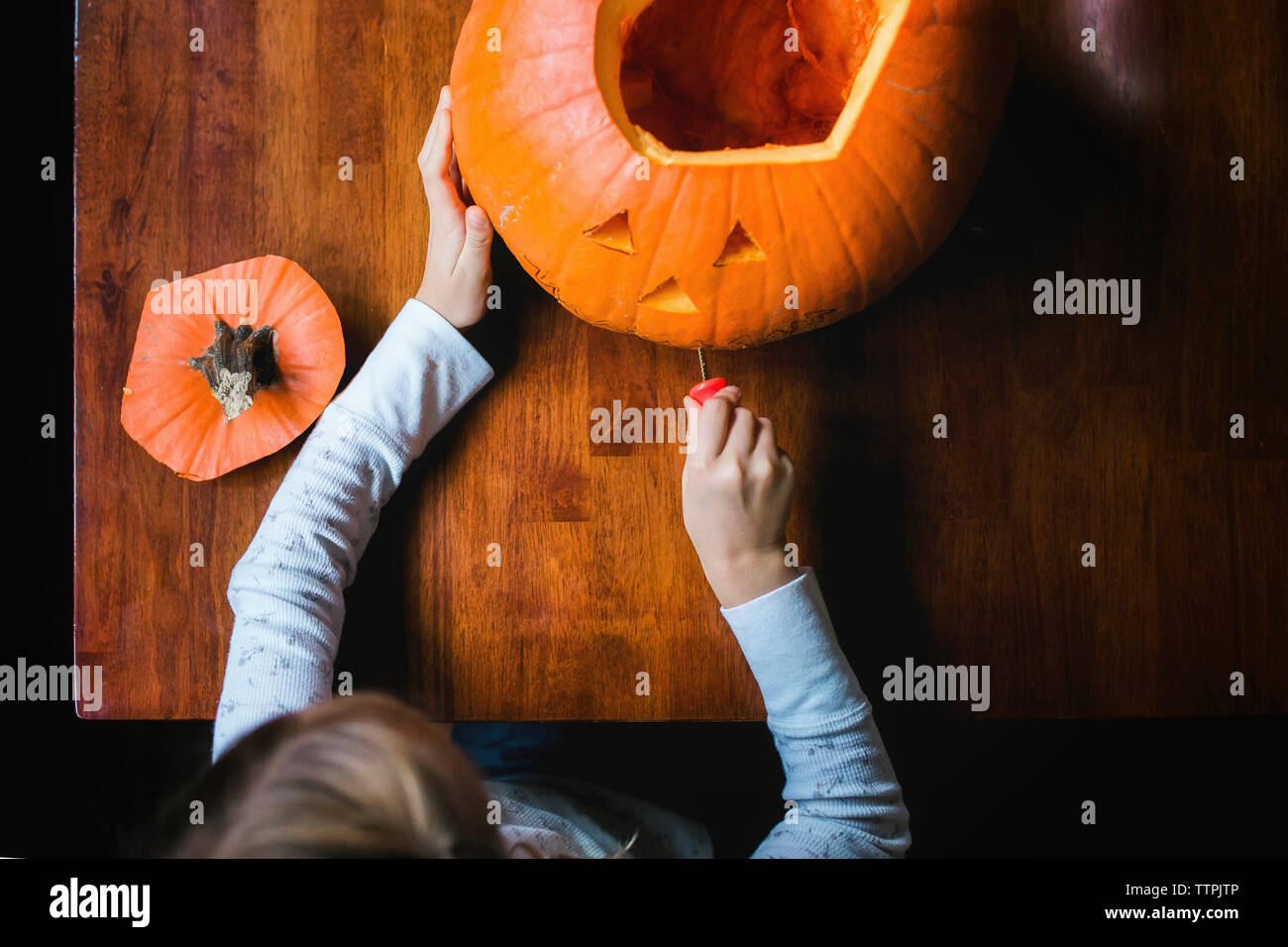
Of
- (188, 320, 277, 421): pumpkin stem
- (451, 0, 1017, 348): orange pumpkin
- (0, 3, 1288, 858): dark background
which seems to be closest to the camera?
(451, 0, 1017, 348): orange pumpkin

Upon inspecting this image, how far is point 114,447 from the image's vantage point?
2.25 feet

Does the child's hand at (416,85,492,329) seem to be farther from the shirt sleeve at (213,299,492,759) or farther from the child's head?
the child's head

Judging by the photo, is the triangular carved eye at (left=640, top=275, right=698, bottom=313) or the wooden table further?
the wooden table

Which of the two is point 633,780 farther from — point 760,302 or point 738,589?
point 760,302

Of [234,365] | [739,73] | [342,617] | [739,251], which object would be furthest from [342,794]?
[739,73]

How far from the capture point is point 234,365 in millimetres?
629

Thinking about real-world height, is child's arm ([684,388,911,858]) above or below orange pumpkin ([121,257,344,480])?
below

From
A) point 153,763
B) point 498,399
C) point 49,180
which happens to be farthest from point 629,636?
point 49,180

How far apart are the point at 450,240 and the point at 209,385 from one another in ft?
0.71

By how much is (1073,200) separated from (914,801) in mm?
654

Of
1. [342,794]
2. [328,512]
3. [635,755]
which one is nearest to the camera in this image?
[342,794]

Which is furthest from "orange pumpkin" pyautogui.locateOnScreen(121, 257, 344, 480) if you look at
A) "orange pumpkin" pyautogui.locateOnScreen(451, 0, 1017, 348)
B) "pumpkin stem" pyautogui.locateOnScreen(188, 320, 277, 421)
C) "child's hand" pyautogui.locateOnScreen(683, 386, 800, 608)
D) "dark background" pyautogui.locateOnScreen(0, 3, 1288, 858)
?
"dark background" pyautogui.locateOnScreen(0, 3, 1288, 858)

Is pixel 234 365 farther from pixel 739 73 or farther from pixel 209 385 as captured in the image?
pixel 739 73

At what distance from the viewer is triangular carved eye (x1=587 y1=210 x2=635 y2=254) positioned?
1.80ft
